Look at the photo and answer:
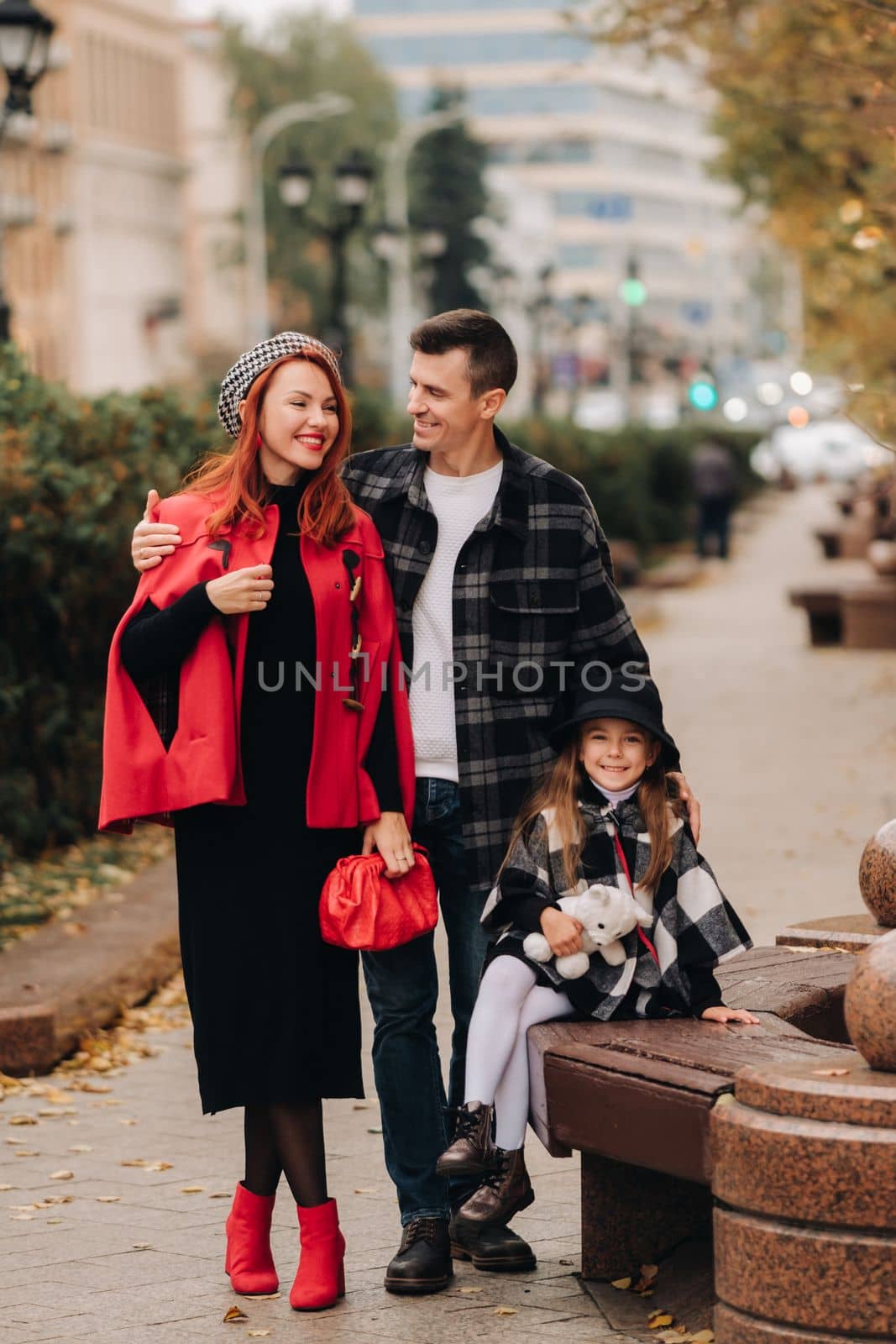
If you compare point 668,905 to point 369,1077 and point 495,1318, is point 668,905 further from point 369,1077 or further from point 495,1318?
point 369,1077

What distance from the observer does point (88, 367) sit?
89.7 metres

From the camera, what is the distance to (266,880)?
4.98 m

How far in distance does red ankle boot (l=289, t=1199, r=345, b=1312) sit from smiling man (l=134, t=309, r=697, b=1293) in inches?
5.7

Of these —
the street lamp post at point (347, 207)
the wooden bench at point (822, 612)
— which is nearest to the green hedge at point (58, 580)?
the wooden bench at point (822, 612)

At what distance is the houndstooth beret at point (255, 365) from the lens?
16.5 feet

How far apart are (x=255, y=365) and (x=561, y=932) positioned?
135 centimetres

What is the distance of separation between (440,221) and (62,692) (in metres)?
26.2

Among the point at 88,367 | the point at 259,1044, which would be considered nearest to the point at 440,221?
the point at 259,1044

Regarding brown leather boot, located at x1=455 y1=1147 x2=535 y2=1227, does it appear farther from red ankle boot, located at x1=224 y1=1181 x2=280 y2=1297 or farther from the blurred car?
the blurred car

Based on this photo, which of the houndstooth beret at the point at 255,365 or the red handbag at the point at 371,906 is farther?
the houndstooth beret at the point at 255,365

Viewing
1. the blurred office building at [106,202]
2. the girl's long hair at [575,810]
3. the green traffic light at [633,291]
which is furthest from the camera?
the blurred office building at [106,202]

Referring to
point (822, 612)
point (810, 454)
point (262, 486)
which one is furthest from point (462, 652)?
point (810, 454)

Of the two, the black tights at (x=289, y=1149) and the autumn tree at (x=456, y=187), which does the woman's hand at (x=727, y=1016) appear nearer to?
the black tights at (x=289, y=1149)

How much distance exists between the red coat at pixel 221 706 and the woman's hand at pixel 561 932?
384 mm
